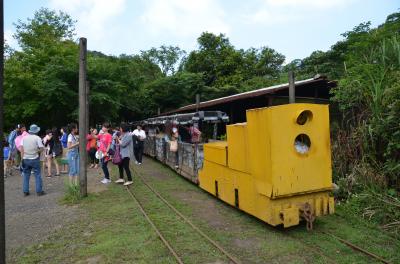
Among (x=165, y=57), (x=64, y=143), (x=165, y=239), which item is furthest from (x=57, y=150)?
(x=165, y=57)

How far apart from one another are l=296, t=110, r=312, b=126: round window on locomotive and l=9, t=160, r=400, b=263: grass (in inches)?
75.5

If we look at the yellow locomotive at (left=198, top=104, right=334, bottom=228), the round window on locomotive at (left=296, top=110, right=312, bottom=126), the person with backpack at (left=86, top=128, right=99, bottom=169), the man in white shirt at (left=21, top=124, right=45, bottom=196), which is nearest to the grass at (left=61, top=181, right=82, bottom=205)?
the man in white shirt at (left=21, top=124, right=45, bottom=196)

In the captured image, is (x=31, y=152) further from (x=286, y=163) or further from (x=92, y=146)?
(x=286, y=163)

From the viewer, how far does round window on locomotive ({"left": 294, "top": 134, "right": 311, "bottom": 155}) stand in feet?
22.3

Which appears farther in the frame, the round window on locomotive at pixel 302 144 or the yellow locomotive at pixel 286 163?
the round window on locomotive at pixel 302 144

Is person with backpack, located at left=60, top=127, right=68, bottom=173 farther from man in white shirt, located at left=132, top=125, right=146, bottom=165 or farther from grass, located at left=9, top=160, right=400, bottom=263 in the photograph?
grass, located at left=9, top=160, right=400, bottom=263

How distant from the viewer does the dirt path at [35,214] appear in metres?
7.18

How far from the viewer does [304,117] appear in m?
6.91

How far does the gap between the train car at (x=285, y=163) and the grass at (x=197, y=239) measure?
0.37m

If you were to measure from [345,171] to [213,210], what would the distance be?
3524 mm

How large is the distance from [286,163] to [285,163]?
2 cm

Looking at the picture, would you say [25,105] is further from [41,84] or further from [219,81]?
[219,81]

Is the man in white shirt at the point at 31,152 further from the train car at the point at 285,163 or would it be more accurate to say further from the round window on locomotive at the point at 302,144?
the round window on locomotive at the point at 302,144

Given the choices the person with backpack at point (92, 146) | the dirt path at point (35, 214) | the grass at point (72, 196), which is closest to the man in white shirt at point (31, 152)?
the dirt path at point (35, 214)
